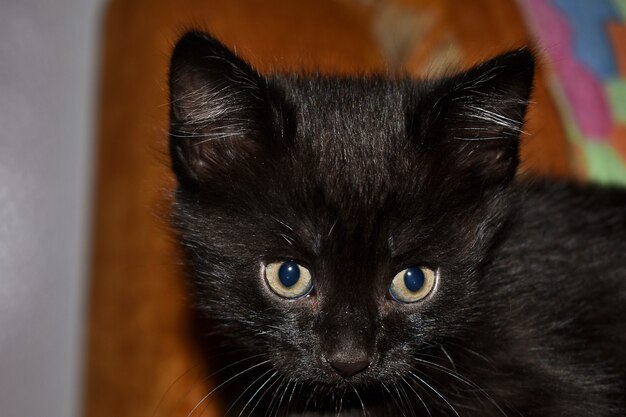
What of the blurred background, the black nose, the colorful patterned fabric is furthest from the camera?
the colorful patterned fabric

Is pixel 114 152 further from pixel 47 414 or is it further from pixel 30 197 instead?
pixel 47 414

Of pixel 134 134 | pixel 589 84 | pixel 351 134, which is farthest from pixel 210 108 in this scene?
pixel 589 84

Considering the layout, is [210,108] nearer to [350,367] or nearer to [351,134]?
[351,134]

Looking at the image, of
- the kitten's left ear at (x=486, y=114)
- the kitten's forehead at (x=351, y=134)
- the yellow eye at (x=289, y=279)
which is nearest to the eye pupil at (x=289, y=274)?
the yellow eye at (x=289, y=279)

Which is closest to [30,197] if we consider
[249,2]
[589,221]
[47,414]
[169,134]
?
[47,414]

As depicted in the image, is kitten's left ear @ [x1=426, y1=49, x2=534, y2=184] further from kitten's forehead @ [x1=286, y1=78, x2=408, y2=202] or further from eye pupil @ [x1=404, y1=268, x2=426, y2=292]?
eye pupil @ [x1=404, y1=268, x2=426, y2=292]

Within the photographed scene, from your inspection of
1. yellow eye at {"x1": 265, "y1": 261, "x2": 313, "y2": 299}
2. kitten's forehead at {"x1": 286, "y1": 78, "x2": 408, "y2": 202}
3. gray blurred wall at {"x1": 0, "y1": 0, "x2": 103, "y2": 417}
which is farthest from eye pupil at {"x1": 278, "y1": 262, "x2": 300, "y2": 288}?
gray blurred wall at {"x1": 0, "y1": 0, "x2": 103, "y2": 417}
